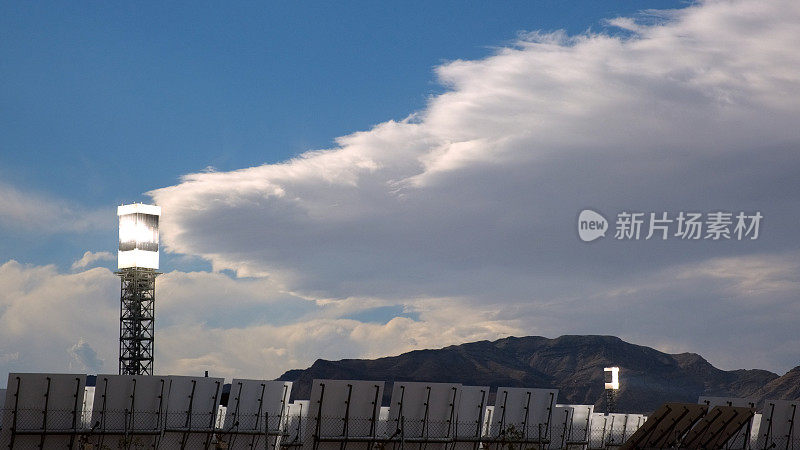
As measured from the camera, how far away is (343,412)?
30203 mm

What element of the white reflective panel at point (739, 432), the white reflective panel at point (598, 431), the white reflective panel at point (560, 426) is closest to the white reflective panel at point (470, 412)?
the white reflective panel at point (560, 426)

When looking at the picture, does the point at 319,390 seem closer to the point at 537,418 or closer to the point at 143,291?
the point at 537,418

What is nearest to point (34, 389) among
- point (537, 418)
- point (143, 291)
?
point (537, 418)

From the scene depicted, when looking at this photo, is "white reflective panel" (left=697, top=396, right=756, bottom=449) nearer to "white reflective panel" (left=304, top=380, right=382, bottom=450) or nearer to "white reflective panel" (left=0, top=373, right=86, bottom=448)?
"white reflective panel" (left=304, top=380, right=382, bottom=450)

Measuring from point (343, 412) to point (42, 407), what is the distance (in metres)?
9.19

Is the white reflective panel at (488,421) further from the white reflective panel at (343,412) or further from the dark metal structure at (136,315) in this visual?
the dark metal structure at (136,315)

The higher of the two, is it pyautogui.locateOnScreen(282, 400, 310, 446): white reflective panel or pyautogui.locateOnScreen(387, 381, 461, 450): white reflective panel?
pyautogui.locateOnScreen(387, 381, 461, 450): white reflective panel

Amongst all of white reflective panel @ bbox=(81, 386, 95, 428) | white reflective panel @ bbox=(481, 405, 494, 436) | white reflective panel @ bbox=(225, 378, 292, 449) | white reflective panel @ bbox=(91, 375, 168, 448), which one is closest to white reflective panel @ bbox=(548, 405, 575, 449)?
white reflective panel @ bbox=(481, 405, 494, 436)

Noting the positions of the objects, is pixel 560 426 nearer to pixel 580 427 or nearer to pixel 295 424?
pixel 580 427

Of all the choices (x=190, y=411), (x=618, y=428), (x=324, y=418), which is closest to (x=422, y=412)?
(x=324, y=418)

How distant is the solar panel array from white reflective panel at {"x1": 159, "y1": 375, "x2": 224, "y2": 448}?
0.04m

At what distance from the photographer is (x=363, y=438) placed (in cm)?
3047

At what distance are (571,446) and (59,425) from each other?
20038 millimetres

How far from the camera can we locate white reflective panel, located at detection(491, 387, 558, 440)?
35.2 m
